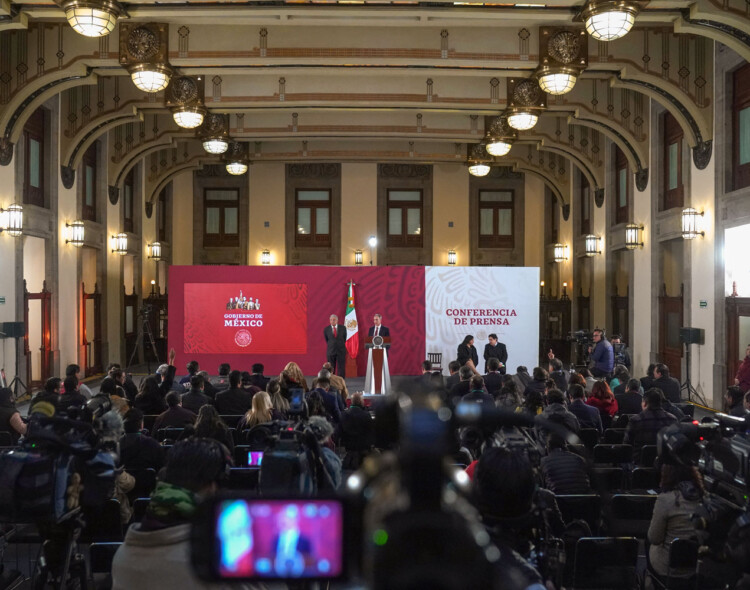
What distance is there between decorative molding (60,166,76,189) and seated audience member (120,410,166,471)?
1040cm

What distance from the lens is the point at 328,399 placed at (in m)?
6.79

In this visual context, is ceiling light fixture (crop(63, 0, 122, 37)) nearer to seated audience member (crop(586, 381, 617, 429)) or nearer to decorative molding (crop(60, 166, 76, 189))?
decorative molding (crop(60, 166, 76, 189))

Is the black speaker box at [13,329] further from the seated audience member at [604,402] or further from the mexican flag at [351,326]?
the seated audience member at [604,402]

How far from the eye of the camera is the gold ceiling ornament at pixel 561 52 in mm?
10391

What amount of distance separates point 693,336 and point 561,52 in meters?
5.35

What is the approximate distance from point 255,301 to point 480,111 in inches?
245

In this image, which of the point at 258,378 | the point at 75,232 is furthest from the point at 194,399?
the point at 75,232

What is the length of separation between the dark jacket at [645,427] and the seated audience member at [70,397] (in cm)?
482

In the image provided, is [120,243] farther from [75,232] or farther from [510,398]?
[510,398]

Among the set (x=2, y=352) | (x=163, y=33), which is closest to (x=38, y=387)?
(x=2, y=352)

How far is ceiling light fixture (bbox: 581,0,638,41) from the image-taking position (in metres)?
7.82

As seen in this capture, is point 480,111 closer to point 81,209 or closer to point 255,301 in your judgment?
point 255,301

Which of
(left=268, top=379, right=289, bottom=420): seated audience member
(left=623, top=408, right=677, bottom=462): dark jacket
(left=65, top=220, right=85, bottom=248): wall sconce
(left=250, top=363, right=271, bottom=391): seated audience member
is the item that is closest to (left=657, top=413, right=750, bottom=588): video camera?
(left=623, top=408, right=677, bottom=462): dark jacket

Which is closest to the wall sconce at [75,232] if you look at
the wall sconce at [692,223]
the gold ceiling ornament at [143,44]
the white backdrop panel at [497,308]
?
the gold ceiling ornament at [143,44]
